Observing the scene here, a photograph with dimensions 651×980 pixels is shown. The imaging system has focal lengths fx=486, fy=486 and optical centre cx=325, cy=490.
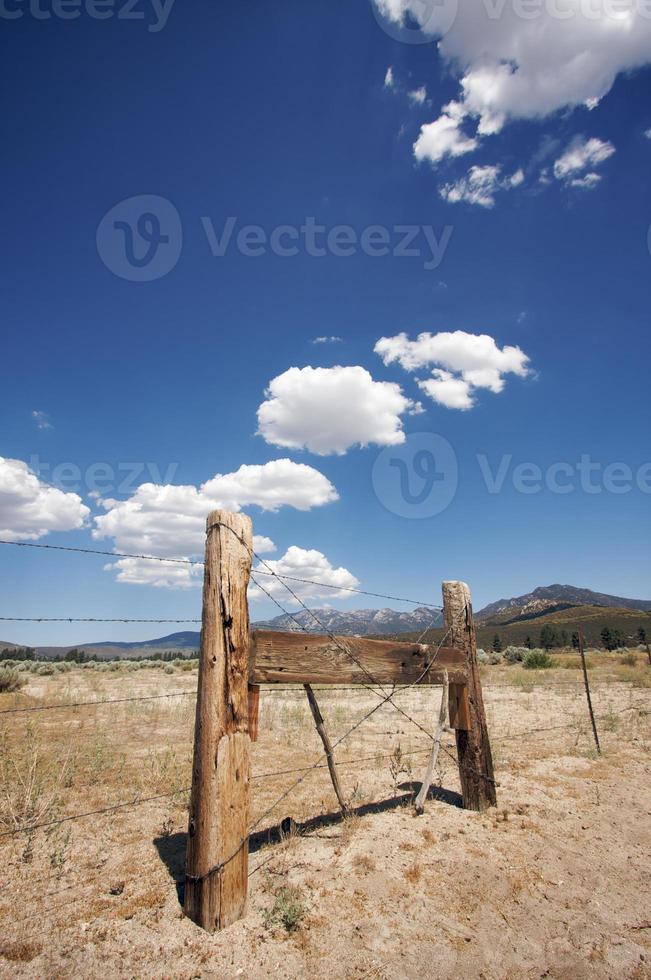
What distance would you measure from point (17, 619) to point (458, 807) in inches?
221

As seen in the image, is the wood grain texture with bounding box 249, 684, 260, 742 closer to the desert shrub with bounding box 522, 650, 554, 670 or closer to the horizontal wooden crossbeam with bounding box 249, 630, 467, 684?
the horizontal wooden crossbeam with bounding box 249, 630, 467, 684

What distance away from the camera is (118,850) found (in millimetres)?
5047

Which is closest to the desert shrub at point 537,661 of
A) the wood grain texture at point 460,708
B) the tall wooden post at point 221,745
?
the wood grain texture at point 460,708

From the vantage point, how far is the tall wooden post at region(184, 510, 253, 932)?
365cm

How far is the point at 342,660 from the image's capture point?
502 centimetres

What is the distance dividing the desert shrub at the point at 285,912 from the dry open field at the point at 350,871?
0.01m

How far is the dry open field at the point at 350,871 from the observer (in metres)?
3.35

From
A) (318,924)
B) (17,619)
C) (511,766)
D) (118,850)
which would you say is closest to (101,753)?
(118,850)

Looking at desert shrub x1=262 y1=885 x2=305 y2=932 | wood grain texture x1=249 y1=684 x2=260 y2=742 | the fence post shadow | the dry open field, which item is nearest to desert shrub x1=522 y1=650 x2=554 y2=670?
the dry open field

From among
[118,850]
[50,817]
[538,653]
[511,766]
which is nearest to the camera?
[118,850]

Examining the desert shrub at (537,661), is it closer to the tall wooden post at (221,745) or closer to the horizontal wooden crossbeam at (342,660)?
the horizontal wooden crossbeam at (342,660)

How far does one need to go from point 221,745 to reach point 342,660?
5.29 feet

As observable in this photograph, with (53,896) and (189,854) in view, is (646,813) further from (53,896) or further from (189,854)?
(53,896)

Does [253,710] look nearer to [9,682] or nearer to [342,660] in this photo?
[342,660]
